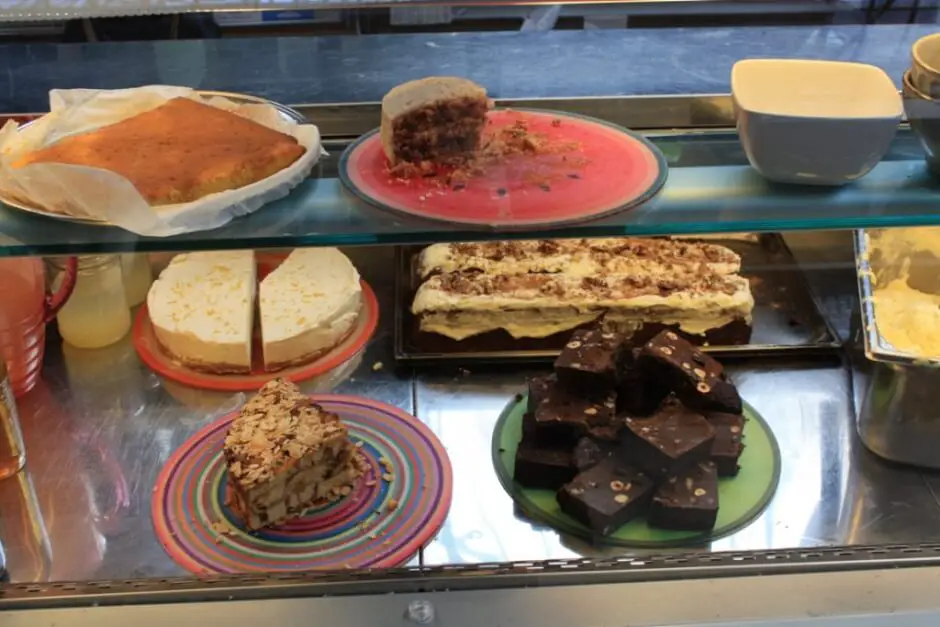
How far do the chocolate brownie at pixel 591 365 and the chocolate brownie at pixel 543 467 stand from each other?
11 cm

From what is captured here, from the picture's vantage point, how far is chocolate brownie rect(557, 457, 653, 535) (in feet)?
4.69

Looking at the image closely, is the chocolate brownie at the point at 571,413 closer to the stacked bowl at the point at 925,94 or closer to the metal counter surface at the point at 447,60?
Answer: the metal counter surface at the point at 447,60

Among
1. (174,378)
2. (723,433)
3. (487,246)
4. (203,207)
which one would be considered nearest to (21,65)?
(174,378)

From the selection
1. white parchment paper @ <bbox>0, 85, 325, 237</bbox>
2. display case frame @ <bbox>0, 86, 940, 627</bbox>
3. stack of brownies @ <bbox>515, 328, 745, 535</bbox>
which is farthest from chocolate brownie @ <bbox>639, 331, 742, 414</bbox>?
white parchment paper @ <bbox>0, 85, 325, 237</bbox>

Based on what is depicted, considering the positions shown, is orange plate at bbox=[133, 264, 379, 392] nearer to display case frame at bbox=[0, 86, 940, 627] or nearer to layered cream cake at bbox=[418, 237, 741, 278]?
layered cream cake at bbox=[418, 237, 741, 278]

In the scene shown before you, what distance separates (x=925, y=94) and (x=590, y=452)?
27.9 inches

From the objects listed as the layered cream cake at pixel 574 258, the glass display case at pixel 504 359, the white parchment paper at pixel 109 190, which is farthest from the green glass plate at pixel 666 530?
the white parchment paper at pixel 109 190

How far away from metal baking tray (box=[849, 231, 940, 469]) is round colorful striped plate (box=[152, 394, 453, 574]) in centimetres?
72

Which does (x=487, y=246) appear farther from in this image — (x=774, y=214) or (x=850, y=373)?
(x=774, y=214)

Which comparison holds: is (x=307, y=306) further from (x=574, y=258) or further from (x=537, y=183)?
(x=537, y=183)

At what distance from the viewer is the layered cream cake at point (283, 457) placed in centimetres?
141

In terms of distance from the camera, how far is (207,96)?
136 centimetres

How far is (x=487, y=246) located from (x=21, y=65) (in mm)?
927

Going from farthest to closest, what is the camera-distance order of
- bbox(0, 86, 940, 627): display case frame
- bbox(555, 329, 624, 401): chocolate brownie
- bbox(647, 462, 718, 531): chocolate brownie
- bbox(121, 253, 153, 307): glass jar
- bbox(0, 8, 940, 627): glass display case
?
bbox(121, 253, 153, 307): glass jar < bbox(555, 329, 624, 401): chocolate brownie < bbox(647, 462, 718, 531): chocolate brownie < bbox(0, 86, 940, 627): display case frame < bbox(0, 8, 940, 627): glass display case
